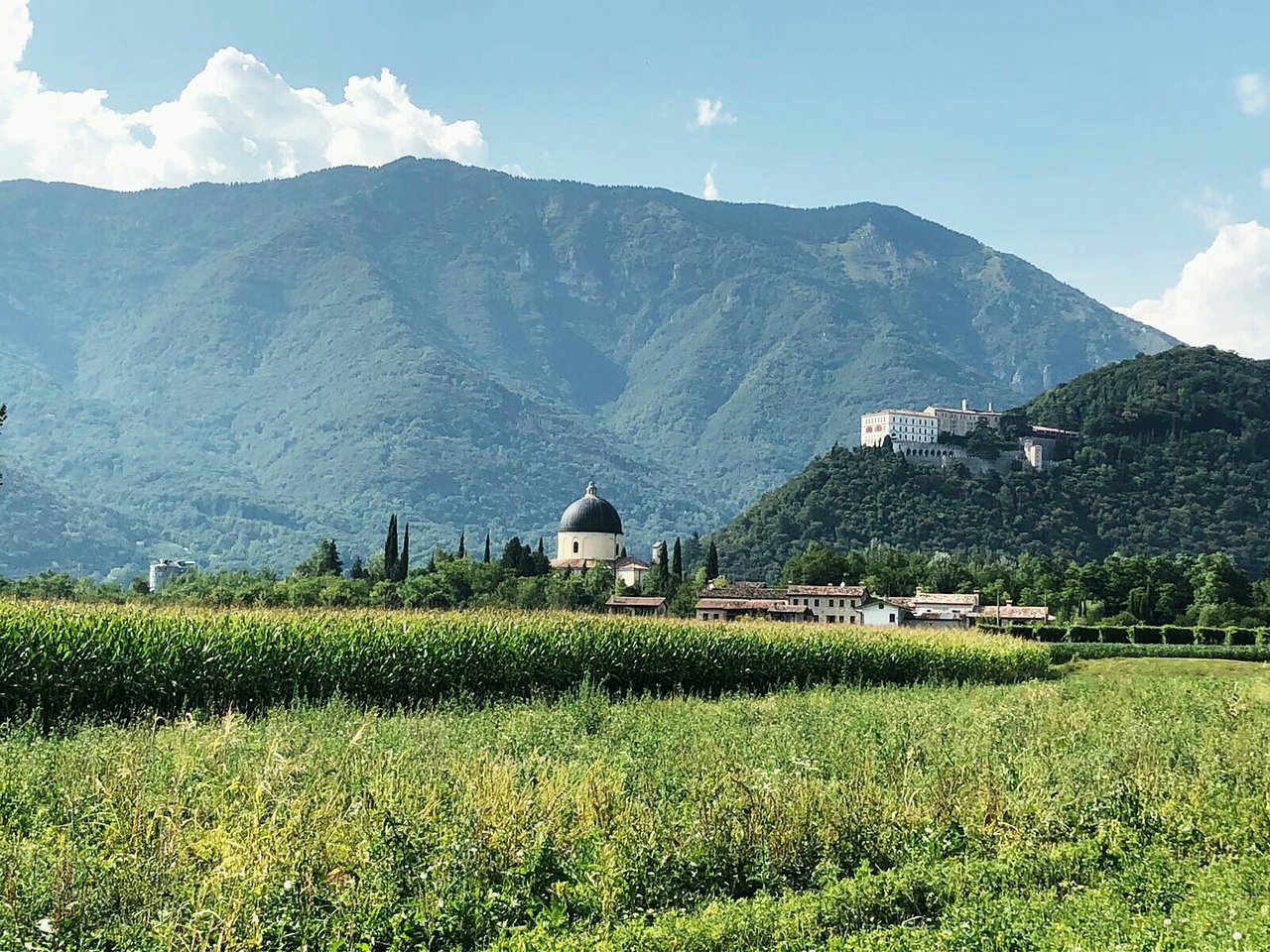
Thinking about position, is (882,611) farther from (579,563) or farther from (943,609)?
(579,563)

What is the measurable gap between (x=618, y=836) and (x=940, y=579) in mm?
92691

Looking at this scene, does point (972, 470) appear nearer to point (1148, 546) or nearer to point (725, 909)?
point (1148, 546)

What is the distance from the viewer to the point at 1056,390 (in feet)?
590

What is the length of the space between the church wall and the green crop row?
93326 millimetres

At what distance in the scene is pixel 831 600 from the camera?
84.9 metres

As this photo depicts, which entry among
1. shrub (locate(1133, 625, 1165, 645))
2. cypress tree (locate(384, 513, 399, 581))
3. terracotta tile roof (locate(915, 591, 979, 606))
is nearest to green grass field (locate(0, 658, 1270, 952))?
shrub (locate(1133, 625, 1165, 645))

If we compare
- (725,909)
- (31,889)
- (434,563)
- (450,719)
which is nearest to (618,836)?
(725,909)

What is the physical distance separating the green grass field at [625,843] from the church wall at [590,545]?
112 meters

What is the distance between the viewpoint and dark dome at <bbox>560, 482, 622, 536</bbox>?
5005 inches

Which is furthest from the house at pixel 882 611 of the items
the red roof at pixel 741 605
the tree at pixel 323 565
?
the tree at pixel 323 565

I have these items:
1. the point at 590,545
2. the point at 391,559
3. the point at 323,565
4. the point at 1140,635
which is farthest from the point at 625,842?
the point at 590,545

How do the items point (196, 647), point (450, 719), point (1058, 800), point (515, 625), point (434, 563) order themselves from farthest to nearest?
1. point (434, 563)
2. point (515, 625)
3. point (196, 647)
4. point (450, 719)
5. point (1058, 800)

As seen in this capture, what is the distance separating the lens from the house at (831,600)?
84.1 m

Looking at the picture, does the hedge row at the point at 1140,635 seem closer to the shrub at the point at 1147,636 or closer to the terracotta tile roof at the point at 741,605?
→ the shrub at the point at 1147,636
